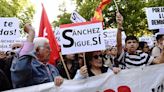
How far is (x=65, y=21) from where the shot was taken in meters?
41.1

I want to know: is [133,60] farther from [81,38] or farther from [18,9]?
[18,9]

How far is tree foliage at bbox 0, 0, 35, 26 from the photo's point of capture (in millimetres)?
34531

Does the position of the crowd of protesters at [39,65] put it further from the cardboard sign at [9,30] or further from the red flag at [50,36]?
the cardboard sign at [9,30]

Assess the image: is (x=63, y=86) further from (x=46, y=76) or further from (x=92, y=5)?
(x=92, y=5)

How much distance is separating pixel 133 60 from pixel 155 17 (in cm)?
123

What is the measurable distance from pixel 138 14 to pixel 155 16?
78.2 ft

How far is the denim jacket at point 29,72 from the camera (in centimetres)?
562

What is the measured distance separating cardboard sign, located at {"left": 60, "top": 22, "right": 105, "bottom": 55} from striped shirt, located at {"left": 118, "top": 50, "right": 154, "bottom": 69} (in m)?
1.11

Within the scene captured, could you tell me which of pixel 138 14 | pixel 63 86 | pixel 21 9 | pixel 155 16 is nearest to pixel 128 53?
pixel 155 16

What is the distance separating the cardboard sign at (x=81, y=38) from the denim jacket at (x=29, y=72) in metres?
0.36

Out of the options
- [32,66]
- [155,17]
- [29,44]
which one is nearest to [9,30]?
[155,17]

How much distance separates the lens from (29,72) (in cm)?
569

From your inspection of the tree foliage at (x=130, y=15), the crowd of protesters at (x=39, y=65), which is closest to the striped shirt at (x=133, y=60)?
the crowd of protesters at (x=39, y=65)

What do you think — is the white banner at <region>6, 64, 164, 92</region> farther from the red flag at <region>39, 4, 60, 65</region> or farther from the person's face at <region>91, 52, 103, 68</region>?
the red flag at <region>39, 4, 60, 65</region>
